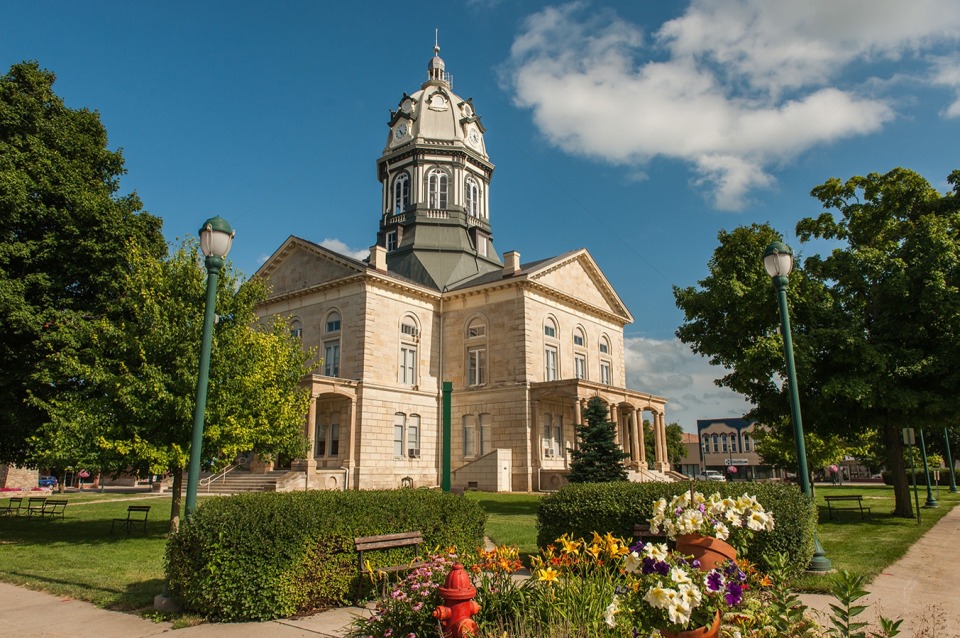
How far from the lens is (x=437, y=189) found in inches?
1852

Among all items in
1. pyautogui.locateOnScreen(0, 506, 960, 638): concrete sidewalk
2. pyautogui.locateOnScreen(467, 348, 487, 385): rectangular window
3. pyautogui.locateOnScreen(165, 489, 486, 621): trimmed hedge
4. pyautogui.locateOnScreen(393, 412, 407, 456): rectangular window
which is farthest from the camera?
pyautogui.locateOnScreen(467, 348, 487, 385): rectangular window

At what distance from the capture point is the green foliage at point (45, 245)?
53.8 feet

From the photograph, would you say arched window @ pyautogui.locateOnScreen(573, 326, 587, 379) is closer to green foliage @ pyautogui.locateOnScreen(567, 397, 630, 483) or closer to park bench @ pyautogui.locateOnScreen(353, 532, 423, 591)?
green foliage @ pyautogui.locateOnScreen(567, 397, 630, 483)

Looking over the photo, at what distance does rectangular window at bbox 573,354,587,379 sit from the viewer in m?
41.6

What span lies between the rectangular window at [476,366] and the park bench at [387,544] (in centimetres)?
2849

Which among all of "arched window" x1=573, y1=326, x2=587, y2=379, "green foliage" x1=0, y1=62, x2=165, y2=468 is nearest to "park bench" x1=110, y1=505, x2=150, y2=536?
"green foliage" x1=0, y1=62, x2=165, y2=468

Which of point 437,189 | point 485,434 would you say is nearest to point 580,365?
point 485,434

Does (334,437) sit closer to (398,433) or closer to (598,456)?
(398,433)

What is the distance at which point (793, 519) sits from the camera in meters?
10.4

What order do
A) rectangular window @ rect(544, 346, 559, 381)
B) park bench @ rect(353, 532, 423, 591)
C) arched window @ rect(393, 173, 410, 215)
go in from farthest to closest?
arched window @ rect(393, 173, 410, 215)
rectangular window @ rect(544, 346, 559, 381)
park bench @ rect(353, 532, 423, 591)

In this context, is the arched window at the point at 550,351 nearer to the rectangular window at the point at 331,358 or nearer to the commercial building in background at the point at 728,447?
the rectangular window at the point at 331,358

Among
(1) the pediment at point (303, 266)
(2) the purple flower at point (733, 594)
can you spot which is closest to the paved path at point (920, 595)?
(2) the purple flower at point (733, 594)

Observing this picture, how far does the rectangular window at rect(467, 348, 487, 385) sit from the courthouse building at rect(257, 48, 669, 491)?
0.28 ft

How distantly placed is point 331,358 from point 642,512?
2887 cm
